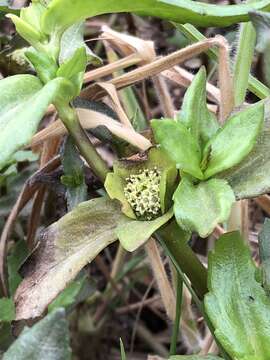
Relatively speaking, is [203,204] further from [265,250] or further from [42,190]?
[42,190]

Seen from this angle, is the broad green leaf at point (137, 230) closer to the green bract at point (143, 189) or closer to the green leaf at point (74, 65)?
the green bract at point (143, 189)

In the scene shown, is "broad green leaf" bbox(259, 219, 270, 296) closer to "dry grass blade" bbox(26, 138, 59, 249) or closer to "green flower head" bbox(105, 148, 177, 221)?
"green flower head" bbox(105, 148, 177, 221)

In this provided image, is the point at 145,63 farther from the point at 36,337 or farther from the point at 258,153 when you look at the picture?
the point at 36,337

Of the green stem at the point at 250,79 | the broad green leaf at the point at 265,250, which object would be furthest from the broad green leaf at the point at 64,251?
the green stem at the point at 250,79

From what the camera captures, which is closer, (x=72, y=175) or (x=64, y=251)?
(x=64, y=251)

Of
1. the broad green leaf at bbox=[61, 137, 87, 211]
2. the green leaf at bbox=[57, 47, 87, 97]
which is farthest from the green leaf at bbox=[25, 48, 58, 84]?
the broad green leaf at bbox=[61, 137, 87, 211]

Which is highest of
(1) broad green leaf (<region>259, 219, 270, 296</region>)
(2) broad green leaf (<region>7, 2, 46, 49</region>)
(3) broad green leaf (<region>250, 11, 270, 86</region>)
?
(2) broad green leaf (<region>7, 2, 46, 49</region>)

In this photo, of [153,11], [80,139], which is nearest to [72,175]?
[80,139]
